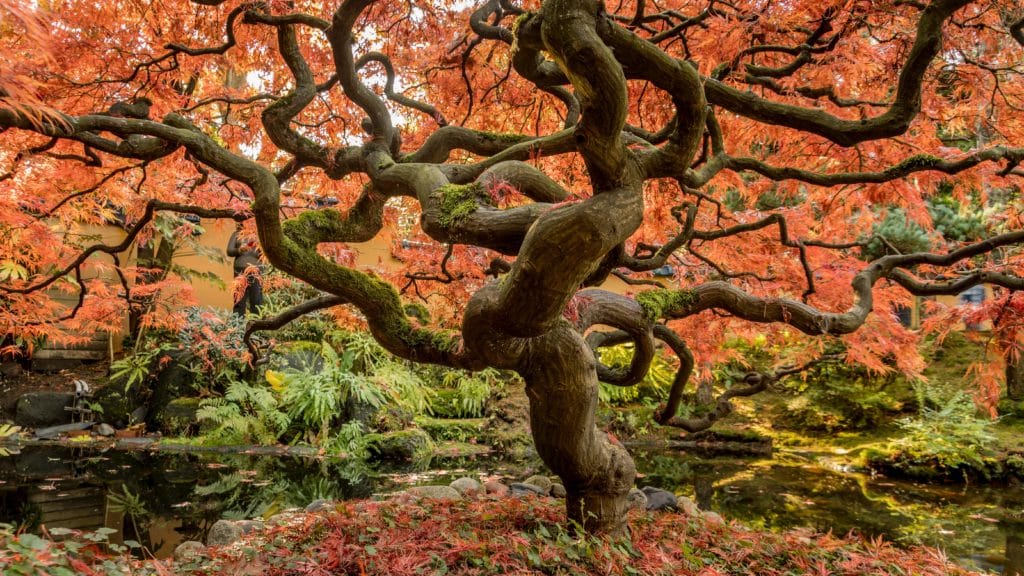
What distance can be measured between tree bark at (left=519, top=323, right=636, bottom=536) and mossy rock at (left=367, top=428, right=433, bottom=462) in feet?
16.1

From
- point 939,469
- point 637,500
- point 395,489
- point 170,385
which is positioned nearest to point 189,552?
point 395,489

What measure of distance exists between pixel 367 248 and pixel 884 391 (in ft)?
31.4

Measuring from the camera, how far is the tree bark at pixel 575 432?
2.76m

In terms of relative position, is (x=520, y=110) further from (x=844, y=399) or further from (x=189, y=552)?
(x=844, y=399)

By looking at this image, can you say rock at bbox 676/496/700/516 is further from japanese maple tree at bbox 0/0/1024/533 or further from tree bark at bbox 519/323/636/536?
tree bark at bbox 519/323/636/536

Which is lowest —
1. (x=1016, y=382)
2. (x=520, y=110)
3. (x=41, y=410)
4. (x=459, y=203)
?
(x=41, y=410)

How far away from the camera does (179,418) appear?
8.29 metres

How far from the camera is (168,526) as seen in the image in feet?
14.7

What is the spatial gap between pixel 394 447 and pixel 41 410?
5371mm

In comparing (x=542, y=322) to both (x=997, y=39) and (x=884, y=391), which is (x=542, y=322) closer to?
(x=997, y=39)

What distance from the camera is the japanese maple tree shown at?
227 cm

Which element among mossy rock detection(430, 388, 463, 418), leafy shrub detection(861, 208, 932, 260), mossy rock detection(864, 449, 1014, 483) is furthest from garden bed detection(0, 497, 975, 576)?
leafy shrub detection(861, 208, 932, 260)

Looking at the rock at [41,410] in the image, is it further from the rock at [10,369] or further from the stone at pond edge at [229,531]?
the stone at pond edge at [229,531]

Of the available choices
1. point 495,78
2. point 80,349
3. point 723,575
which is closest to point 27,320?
point 495,78
